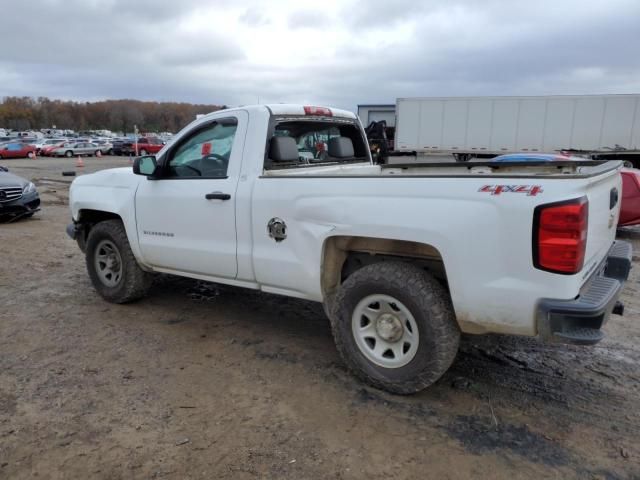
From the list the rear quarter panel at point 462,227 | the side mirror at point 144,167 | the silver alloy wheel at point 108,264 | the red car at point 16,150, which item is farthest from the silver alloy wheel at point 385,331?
the red car at point 16,150

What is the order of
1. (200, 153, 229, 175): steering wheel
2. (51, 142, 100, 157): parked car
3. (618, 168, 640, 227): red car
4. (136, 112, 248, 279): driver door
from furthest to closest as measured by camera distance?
(51, 142, 100, 157): parked car < (618, 168, 640, 227): red car < (200, 153, 229, 175): steering wheel < (136, 112, 248, 279): driver door

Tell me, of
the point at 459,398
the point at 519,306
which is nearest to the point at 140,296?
the point at 459,398

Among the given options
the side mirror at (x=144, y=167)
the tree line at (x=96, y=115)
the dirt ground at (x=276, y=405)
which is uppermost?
the tree line at (x=96, y=115)

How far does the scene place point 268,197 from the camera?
3.79 meters

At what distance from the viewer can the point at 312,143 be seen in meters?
4.78

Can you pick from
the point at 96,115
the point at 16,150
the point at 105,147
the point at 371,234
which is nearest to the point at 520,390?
the point at 371,234

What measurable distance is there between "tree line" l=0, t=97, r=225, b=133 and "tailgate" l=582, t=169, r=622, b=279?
125 meters

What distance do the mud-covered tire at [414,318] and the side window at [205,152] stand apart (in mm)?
1514

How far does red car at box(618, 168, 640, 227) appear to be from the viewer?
866cm

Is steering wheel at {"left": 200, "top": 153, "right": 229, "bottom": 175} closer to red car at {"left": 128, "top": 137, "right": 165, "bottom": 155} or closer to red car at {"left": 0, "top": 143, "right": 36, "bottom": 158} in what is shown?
red car at {"left": 0, "top": 143, "right": 36, "bottom": 158}

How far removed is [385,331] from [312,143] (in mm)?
2104

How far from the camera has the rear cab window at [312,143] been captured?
4035 mm

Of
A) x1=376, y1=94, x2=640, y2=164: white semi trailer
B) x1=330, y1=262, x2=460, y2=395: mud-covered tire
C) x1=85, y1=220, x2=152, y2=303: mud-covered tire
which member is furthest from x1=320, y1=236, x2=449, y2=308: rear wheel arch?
x1=376, y1=94, x2=640, y2=164: white semi trailer

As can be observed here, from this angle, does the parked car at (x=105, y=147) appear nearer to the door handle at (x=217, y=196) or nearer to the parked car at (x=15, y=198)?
the parked car at (x=15, y=198)
